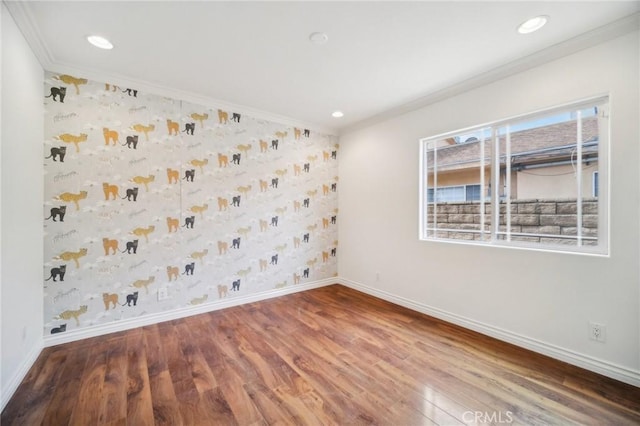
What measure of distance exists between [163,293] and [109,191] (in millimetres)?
1196

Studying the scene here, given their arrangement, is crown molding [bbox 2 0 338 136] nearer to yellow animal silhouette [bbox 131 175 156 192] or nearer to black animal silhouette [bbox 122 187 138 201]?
yellow animal silhouette [bbox 131 175 156 192]

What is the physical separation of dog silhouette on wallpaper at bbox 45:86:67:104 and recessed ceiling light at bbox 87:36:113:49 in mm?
651

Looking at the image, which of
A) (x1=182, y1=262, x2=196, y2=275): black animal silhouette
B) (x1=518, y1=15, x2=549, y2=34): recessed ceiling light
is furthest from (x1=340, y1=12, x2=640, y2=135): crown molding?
(x1=182, y1=262, x2=196, y2=275): black animal silhouette

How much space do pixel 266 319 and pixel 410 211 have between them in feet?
7.08

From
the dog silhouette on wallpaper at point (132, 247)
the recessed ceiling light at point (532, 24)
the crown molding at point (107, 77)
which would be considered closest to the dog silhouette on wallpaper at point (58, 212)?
the dog silhouette on wallpaper at point (132, 247)

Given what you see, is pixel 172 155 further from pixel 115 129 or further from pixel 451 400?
pixel 451 400

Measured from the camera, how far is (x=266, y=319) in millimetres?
2967

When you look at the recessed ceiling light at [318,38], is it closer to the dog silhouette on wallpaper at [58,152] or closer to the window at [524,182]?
the window at [524,182]

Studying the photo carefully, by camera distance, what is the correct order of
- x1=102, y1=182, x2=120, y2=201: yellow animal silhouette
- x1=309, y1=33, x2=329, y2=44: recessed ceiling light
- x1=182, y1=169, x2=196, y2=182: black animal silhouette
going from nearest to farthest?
1. x1=309, y1=33, x2=329, y2=44: recessed ceiling light
2. x1=102, y1=182, x2=120, y2=201: yellow animal silhouette
3. x1=182, y1=169, x2=196, y2=182: black animal silhouette

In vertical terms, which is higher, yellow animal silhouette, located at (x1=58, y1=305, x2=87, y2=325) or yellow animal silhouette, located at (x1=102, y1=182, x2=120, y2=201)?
yellow animal silhouette, located at (x1=102, y1=182, x2=120, y2=201)

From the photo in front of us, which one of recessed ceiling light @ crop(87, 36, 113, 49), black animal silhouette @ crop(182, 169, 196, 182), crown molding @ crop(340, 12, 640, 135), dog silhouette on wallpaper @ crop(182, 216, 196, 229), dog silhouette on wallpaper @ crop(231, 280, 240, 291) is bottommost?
dog silhouette on wallpaper @ crop(231, 280, 240, 291)

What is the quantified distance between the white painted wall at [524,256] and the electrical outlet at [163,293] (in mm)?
2583

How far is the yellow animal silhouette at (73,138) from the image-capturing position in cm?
240

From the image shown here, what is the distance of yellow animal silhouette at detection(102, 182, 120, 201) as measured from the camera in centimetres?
259
